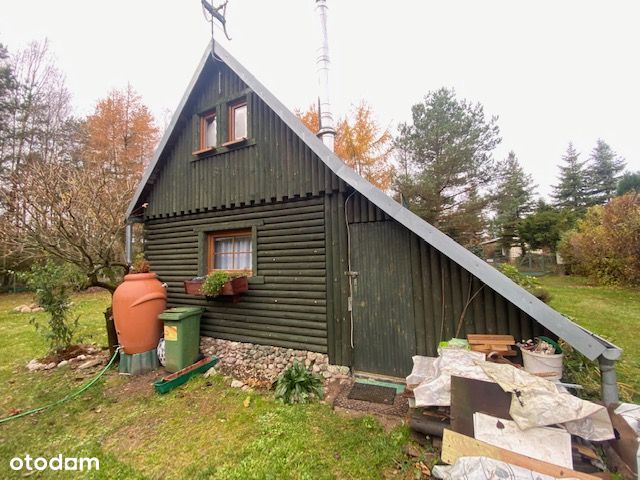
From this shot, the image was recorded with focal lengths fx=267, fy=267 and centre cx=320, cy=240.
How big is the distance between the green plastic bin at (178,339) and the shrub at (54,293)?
7.48 ft

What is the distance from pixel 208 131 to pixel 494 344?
251 inches

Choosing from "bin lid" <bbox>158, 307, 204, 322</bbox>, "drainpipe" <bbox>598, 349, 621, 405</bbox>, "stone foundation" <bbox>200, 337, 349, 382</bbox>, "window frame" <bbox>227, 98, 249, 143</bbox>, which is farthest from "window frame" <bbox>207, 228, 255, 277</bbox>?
"drainpipe" <bbox>598, 349, 621, 405</bbox>

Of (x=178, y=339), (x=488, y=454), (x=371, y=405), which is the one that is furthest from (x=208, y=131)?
(x=488, y=454)

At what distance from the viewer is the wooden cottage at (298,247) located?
3479mm

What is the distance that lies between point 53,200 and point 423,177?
16.1 metres

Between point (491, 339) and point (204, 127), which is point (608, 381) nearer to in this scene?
point (491, 339)

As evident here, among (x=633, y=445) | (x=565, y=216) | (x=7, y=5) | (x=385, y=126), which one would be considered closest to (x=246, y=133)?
(x=633, y=445)

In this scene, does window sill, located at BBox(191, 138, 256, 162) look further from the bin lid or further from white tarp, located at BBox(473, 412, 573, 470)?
white tarp, located at BBox(473, 412, 573, 470)

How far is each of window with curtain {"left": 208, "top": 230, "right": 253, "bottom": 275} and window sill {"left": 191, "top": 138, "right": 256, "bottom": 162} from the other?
163 cm

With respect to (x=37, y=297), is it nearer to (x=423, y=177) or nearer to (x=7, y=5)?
(x=7, y=5)

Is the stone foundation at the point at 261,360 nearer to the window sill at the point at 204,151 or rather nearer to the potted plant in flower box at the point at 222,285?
the potted plant in flower box at the point at 222,285

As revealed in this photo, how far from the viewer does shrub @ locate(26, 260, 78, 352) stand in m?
5.13

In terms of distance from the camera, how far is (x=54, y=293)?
5195 millimetres

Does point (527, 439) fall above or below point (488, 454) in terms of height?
above
